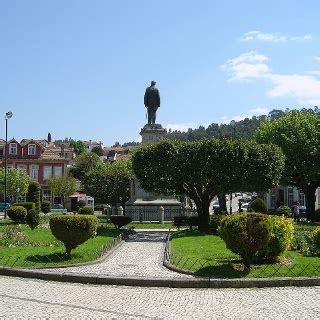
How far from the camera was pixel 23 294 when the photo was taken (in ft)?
40.4

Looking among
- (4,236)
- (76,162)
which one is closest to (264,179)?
(4,236)

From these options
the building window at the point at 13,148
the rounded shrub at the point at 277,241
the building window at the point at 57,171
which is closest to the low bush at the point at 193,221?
the rounded shrub at the point at 277,241

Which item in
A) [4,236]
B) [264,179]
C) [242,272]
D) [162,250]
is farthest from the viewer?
[264,179]

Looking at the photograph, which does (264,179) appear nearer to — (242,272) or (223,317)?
(242,272)

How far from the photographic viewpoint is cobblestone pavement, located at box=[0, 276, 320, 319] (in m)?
10.2

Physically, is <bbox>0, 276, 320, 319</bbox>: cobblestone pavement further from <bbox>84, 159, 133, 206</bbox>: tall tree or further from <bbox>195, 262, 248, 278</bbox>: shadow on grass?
<bbox>84, 159, 133, 206</bbox>: tall tree

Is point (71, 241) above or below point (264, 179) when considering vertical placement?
below

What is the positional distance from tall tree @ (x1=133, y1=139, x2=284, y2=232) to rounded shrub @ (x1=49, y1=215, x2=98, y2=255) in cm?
1285

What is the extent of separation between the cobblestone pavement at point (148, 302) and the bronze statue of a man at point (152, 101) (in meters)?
28.2

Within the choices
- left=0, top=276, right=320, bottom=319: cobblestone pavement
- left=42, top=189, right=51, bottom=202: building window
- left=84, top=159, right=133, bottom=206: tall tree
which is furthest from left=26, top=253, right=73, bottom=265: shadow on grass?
left=42, top=189, right=51, bottom=202: building window

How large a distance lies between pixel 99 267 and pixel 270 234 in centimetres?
524

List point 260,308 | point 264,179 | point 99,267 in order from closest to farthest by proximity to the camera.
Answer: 1. point 260,308
2. point 99,267
3. point 264,179

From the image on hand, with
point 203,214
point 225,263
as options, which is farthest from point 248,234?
point 203,214

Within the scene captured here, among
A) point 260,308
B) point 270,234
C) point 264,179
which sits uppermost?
point 264,179
